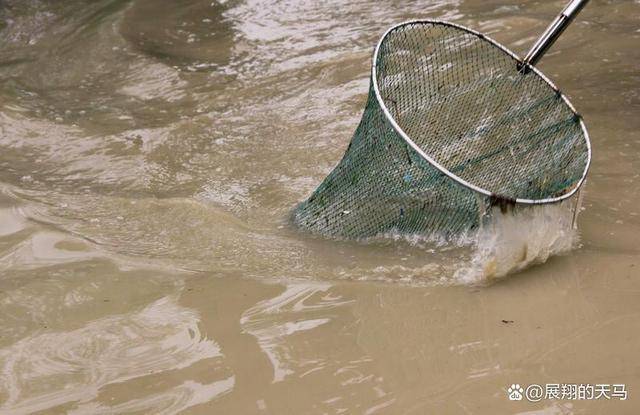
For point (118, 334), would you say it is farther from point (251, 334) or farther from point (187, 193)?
point (187, 193)

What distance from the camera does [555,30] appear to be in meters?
3.59

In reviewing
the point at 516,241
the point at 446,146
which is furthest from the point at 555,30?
the point at 516,241

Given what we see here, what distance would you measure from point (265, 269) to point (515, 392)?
121 cm

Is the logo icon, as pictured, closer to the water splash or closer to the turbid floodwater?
the turbid floodwater

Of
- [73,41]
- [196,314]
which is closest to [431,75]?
[196,314]

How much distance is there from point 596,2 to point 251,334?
4.88 m

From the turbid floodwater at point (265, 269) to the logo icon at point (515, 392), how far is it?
0.06 feet

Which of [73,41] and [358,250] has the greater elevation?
[73,41]

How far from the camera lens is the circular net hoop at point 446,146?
127 inches

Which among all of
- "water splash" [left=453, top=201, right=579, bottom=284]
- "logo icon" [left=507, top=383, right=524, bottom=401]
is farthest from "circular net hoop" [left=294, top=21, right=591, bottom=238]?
"logo icon" [left=507, top=383, right=524, bottom=401]

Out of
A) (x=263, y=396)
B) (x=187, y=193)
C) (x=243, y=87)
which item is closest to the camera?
(x=263, y=396)

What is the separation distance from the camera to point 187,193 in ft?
14.1

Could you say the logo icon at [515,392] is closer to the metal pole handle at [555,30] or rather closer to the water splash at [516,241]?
the water splash at [516,241]

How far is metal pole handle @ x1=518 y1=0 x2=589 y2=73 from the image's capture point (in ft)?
11.6
